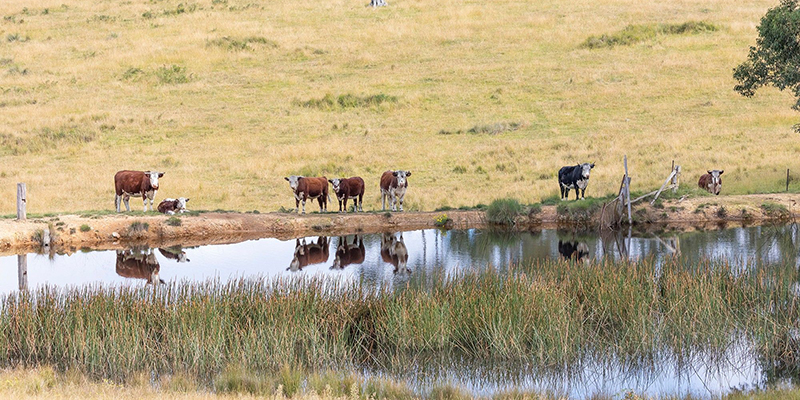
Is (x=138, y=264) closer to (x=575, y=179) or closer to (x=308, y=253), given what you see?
(x=308, y=253)

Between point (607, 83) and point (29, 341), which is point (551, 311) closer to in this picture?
point (29, 341)

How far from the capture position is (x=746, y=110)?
4222cm

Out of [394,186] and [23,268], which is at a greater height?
[394,186]

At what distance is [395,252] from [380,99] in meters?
23.3

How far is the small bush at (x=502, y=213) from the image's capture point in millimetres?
→ 26766

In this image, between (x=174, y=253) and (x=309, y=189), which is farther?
(x=309, y=189)

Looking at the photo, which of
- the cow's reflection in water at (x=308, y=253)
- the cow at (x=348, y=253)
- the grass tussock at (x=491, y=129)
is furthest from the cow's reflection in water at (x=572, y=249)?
the grass tussock at (x=491, y=129)

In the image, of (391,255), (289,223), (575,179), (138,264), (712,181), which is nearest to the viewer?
(138,264)

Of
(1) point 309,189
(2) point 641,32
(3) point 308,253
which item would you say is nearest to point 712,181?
(1) point 309,189

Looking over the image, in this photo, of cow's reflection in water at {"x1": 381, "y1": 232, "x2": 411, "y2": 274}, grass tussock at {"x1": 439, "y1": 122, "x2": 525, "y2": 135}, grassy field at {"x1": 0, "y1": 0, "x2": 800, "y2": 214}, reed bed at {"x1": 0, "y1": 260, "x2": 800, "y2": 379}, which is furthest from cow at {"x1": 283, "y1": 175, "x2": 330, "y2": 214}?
grass tussock at {"x1": 439, "y1": 122, "x2": 525, "y2": 135}

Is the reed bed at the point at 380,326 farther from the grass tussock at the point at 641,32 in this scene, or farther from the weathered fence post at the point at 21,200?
the grass tussock at the point at 641,32

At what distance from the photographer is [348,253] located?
23.6m

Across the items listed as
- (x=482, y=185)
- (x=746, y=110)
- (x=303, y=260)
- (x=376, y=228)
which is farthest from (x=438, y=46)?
(x=303, y=260)

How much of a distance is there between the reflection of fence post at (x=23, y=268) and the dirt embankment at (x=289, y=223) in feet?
2.49
